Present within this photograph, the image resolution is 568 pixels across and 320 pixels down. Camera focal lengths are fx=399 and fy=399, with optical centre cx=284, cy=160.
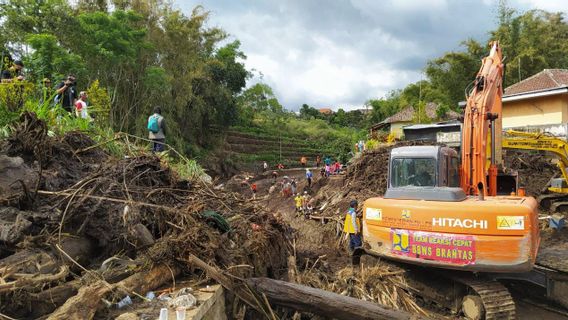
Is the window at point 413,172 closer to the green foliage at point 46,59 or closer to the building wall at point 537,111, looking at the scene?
the green foliage at point 46,59

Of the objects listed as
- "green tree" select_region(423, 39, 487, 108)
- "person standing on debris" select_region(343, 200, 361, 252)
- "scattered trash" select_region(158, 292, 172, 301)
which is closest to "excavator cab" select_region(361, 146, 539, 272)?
"person standing on debris" select_region(343, 200, 361, 252)

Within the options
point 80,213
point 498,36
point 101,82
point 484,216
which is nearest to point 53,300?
point 80,213

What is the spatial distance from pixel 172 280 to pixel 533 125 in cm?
2000

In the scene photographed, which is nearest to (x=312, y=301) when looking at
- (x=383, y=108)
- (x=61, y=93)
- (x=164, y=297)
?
(x=164, y=297)

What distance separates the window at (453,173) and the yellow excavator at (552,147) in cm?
379

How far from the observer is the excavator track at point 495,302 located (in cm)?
511

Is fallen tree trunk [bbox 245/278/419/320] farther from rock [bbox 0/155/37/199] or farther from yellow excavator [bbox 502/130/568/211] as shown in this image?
yellow excavator [bbox 502/130/568/211]

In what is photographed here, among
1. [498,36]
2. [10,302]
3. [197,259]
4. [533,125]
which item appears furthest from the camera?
[498,36]

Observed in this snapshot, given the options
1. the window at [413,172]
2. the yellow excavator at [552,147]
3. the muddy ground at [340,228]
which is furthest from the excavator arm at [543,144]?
the window at [413,172]

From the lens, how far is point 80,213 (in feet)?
13.2

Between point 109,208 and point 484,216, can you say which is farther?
point 484,216

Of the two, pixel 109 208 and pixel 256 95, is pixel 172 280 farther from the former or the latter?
pixel 256 95

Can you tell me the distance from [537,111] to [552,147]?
11061mm

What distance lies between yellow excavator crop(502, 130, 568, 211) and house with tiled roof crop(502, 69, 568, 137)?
6315 mm
